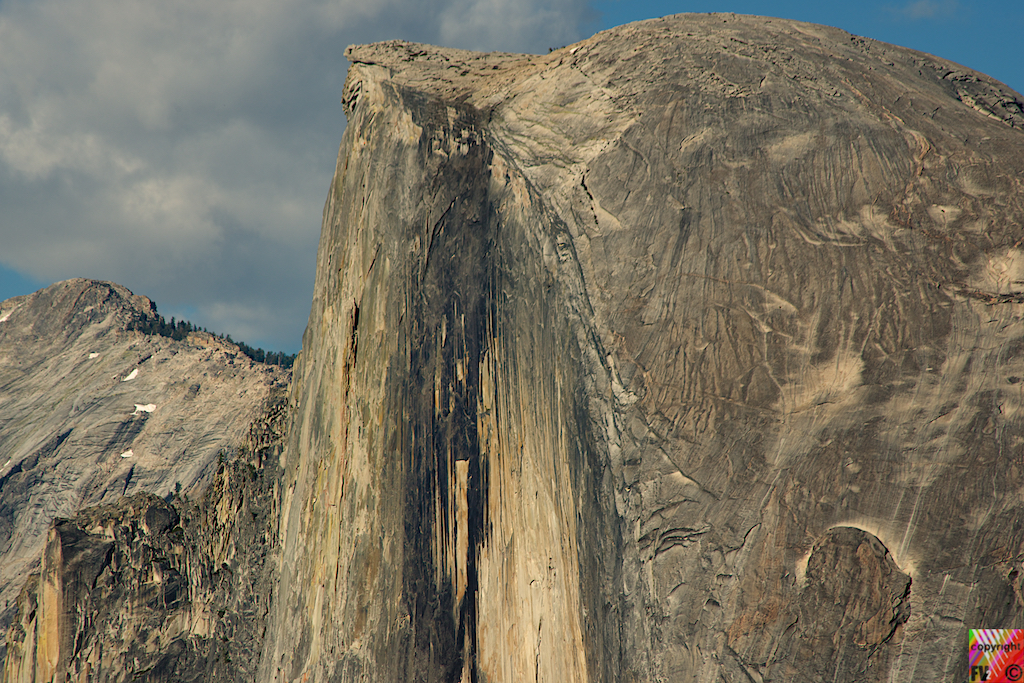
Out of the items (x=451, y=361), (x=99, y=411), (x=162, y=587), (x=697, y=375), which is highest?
(x=99, y=411)

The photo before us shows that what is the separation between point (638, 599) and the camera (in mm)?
8164

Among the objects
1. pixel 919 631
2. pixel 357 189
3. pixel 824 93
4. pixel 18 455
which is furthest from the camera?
pixel 18 455

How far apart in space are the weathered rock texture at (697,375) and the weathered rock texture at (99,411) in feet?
147

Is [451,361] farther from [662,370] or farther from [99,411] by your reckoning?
[99,411]

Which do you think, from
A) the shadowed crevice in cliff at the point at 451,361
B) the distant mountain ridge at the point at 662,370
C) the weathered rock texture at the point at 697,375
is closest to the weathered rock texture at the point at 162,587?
the distant mountain ridge at the point at 662,370

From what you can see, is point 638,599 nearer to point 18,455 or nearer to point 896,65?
point 896,65

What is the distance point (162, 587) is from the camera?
19.3 meters

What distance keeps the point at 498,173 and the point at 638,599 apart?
688 centimetres

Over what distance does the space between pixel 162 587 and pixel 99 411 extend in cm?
5141

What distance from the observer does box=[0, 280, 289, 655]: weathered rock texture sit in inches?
2263

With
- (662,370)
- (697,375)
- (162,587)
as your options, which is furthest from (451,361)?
(162,587)

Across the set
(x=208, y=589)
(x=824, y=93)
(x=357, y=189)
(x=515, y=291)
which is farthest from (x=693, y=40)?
(x=208, y=589)

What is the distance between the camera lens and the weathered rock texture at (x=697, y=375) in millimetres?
7738

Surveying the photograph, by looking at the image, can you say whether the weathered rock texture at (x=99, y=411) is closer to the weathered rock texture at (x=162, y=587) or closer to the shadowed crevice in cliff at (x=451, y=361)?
the weathered rock texture at (x=162, y=587)
